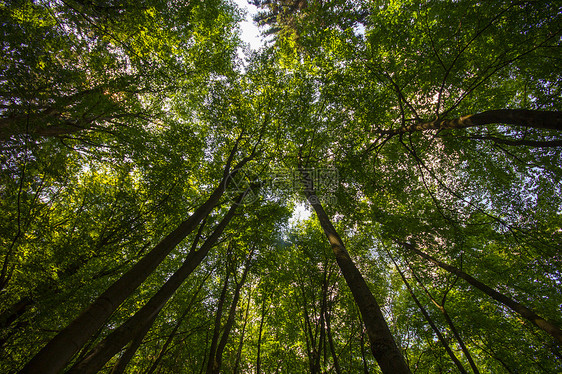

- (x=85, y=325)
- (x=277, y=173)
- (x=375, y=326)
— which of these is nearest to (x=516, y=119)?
(x=375, y=326)

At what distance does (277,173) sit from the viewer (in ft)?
35.8

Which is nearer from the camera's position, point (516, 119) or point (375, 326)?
point (516, 119)

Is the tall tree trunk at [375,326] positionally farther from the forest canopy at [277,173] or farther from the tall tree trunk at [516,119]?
the tall tree trunk at [516,119]

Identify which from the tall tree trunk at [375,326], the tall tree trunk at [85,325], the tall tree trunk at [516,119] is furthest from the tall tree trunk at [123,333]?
the tall tree trunk at [516,119]

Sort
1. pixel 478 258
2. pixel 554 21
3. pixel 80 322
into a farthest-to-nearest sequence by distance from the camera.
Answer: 1. pixel 478 258
2. pixel 554 21
3. pixel 80 322

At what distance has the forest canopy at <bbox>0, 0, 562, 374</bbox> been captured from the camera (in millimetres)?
5062

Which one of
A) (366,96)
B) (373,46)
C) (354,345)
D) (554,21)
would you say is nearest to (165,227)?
(366,96)

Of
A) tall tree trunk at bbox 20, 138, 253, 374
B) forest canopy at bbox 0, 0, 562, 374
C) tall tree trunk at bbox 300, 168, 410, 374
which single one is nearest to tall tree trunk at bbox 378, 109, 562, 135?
forest canopy at bbox 0, 0, 562, 374

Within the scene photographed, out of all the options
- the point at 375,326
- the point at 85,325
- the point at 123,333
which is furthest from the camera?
the point at 123,333

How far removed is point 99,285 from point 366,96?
1166 cm

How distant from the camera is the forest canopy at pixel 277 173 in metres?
5.06

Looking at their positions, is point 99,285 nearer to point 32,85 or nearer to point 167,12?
point 32,85

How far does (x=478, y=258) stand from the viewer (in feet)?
33.1

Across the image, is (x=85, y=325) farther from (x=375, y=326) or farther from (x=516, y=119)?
(x=516, y=119)
